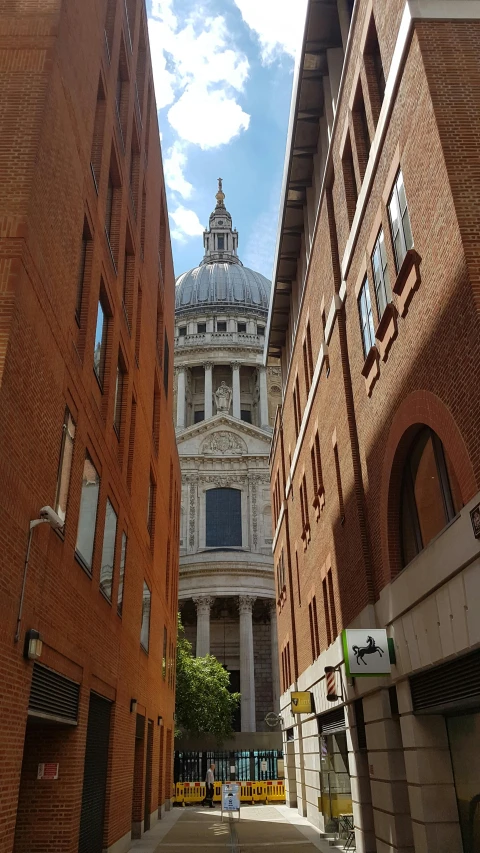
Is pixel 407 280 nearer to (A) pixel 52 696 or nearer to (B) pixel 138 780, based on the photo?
(A) pixel 52 696

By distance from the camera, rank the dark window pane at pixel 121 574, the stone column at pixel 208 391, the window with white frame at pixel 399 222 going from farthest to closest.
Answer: the stone column at pixel 208 391 < the dark window pane at pixel 121 574 < the window with white frame at pixel 399 222

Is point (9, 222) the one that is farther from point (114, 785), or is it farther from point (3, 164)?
point (114, 785)

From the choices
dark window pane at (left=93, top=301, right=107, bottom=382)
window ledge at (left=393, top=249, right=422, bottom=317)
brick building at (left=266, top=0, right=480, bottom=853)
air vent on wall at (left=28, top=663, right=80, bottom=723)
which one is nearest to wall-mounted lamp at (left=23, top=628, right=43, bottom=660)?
air vent on wall at (left=28, top=663, right=80, bottom=723)

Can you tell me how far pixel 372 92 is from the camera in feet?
45.6

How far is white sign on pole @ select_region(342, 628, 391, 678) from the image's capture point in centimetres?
1216

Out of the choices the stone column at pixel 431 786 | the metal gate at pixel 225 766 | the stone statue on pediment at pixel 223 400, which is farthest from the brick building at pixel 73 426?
the stone statue on pediment at pixel 223 400

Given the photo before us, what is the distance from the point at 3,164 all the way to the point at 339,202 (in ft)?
31.4

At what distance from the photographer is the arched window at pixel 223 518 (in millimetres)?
58156

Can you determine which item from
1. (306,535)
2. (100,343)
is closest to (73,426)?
(100,343)

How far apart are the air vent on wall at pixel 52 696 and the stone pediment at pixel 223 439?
48044mm

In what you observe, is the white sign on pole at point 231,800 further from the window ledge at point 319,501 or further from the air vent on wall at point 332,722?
the window ledge at point 319,501

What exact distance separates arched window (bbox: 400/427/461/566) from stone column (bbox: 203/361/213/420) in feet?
202

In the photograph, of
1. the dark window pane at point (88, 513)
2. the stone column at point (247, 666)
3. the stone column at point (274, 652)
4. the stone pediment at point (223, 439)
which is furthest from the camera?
the stone pediment at point (223, 439)

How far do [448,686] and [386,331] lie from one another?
607 cm
